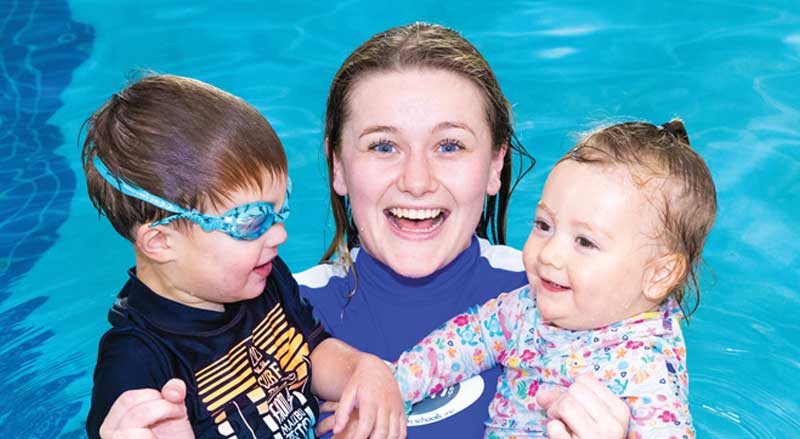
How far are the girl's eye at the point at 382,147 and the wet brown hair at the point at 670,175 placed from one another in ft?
1.99

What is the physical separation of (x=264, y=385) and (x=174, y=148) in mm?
753

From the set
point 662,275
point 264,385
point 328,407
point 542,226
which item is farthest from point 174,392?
point 662,275

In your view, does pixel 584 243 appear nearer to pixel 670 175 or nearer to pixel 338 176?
pixel 670 175

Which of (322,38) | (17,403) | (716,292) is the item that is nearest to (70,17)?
(322,38)

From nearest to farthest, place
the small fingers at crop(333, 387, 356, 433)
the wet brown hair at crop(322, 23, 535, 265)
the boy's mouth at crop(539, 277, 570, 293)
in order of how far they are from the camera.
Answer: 1. the small fingers at crop(333, 387, 356, 433)
2. the boy's mouth at crop(539, 277, 570, 293)
3. the wet brown hair at crop(322, 23, 535, 265)

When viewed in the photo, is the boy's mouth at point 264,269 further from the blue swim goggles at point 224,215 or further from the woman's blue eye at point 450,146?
the woman's blue eye at point 450,146

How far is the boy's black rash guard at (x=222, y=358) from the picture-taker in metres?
2.47

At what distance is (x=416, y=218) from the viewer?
3.09 meters

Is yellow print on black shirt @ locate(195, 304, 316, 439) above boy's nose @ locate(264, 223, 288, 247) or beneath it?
beneath

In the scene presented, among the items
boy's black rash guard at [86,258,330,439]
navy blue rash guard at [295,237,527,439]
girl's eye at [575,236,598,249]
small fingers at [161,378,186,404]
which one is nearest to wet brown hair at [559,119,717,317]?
girl's eye at [575,236,598,249]

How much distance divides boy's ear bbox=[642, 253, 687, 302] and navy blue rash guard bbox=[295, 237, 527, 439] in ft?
2.09

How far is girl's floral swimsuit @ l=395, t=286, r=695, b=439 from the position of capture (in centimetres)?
260

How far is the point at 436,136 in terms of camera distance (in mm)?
3041

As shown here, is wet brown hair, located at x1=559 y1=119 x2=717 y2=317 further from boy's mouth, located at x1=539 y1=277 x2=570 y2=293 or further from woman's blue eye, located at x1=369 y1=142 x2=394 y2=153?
woman's blue eye, located at x1=369 y1=142 x2=394 y2=153
